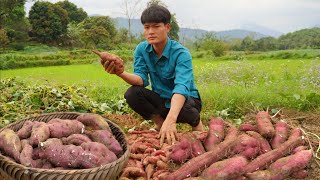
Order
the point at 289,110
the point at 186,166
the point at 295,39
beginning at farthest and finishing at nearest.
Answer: the point at 295,39 → the point at 289,110 → the point at 186,166

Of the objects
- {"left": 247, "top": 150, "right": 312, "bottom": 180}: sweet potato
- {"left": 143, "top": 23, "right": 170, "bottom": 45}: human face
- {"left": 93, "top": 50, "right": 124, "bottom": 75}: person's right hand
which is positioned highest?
{"left": 143, "top": 23, "right": 170, "bottom": 45}: human face

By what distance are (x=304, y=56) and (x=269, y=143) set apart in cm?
1868

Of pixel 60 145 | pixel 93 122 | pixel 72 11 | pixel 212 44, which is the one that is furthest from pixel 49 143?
pixel 72 11

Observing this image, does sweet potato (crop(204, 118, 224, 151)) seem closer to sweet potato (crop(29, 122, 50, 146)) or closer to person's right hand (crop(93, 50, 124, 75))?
person's right hand (crop(93, 50, 124, 75))

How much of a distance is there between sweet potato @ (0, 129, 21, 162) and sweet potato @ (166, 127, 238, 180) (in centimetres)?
95

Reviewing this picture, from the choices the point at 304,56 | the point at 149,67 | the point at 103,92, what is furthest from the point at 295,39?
the point at 149,67

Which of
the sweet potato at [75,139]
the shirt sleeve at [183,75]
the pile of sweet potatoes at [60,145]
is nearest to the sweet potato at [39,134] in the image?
the pile of sweet potatoes at [60,145]

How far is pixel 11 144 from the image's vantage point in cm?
253

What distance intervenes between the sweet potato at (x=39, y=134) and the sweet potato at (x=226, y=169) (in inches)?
41.2

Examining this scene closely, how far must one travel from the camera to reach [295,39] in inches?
1463

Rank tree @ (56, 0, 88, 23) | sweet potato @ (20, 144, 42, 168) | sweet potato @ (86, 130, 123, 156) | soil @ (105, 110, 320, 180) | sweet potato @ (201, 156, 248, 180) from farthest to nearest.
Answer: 1. tree @ (56, 0, 88, 23)
2. soil @ (105, 110, 320, 180)
3. sweet potato @ (86, 130, 123, 156)
4. sweet potato @ (201, 156, 248, 180)
5. sweet potato @ (20, 144, 42, 168)

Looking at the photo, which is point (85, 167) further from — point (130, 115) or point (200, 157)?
point (130, 115)

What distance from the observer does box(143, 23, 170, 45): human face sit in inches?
144

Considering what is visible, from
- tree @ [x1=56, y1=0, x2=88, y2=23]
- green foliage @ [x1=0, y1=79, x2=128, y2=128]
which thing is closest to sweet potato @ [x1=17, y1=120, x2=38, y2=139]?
green foliage @ [x1=0, y1=79, x2=128, y2=128]
